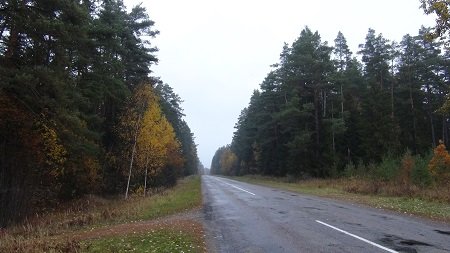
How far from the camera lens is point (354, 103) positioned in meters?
56.9

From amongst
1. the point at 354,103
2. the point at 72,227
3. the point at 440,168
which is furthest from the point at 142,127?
the point at 354,103

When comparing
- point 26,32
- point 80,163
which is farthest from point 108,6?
point 26,32

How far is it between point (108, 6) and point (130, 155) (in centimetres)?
1233

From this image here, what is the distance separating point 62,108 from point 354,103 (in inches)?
1855

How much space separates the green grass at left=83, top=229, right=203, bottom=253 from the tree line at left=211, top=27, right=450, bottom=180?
104 ft

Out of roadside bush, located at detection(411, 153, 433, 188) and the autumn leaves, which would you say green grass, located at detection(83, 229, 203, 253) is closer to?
roadside bush, located at detection(411, 153, 433, 188)

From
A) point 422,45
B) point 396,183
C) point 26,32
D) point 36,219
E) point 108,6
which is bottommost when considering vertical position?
point 36,219

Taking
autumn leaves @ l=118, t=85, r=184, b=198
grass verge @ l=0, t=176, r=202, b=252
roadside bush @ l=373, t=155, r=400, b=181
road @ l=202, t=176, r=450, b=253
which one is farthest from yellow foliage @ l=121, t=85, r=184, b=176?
roadside bush @ l=373, t=155, r=400, b=181

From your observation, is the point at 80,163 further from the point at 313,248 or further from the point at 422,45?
the point at 422,45

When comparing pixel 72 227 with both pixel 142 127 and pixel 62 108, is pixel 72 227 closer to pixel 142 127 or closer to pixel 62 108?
pixel 62 108

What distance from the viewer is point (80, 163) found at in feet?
87.7

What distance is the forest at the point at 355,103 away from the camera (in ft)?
156

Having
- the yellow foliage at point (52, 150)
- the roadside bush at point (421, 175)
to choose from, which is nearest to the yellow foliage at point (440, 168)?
the roadside bush at point (421, 175)

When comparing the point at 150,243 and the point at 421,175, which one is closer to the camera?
the point at 150,243
